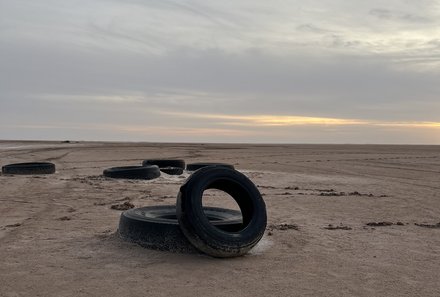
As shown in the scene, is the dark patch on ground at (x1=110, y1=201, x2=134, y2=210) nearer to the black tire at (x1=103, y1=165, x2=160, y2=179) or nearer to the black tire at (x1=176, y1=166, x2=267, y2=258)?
the black tire at (x1=176, y1=166, x2=267, y2=258)

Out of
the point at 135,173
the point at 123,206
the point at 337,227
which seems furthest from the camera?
the point at 135,173

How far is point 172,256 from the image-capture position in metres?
6.36

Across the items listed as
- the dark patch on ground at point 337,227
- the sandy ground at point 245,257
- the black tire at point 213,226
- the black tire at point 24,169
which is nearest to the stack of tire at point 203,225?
the black tire at point 213,226

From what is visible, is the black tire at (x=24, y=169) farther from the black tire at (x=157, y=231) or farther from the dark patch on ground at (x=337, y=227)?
the dark patch on ground at (x=337, y=227)

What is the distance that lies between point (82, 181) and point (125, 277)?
1102 centimetres

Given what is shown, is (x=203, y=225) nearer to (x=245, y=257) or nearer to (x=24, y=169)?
(x=245, y=257)

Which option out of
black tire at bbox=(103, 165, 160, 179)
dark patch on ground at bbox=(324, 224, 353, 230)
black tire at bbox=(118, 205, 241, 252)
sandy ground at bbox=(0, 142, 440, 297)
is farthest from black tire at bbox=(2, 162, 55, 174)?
dark patch on ground at bbox=(324, 224, 353, 230)

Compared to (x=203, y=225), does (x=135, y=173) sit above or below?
below

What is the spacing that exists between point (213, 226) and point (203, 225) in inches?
7.9

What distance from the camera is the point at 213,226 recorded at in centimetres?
634

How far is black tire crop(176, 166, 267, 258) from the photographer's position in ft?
20.2

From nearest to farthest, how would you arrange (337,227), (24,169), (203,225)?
(203,225), (337,227), (24,169)

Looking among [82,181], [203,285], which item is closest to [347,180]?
[82,181]

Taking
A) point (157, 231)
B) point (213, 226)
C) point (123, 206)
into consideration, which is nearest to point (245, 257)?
point (213, 226)
